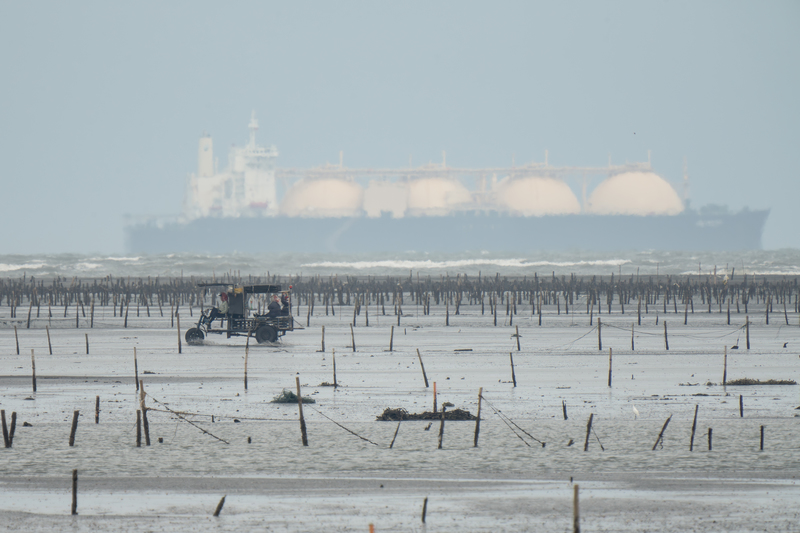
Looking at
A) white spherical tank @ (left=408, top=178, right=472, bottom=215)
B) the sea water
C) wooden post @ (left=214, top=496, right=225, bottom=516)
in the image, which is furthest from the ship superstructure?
wooden post @ (left=214, top=496, right=225, bottom=516)

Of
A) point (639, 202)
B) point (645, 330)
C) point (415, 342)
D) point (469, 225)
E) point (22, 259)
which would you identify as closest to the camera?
point (415, 342)

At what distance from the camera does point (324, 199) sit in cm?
15162

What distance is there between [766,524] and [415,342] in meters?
17.7

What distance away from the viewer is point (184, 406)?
14.3 m

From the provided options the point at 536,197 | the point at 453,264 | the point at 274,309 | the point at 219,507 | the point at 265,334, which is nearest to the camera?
the point at 219,507

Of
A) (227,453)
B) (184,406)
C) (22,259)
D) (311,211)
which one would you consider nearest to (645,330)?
(184,406)

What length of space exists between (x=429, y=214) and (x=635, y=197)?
32.5m

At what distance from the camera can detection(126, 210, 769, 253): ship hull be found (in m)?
141

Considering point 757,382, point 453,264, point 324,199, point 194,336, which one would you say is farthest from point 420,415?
point 324,199

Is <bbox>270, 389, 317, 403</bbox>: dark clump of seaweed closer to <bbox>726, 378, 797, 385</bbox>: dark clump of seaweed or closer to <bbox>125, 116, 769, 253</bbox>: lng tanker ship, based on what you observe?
<bbox>726, 378, 797, 385</bbox>: dark clump of seaweed

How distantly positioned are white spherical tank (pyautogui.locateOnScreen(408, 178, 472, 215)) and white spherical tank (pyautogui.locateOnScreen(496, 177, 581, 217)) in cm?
603

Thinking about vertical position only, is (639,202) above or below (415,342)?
above

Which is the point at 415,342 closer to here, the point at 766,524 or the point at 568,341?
the point at 568,341

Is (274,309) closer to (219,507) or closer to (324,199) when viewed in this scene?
(219,507)
